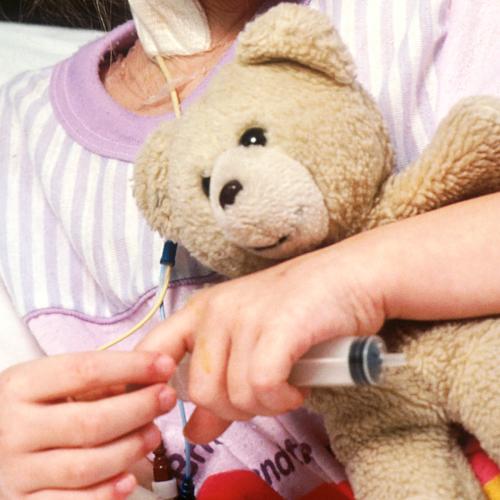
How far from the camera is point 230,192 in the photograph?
0.53 meters

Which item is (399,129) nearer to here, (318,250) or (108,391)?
(318,250)

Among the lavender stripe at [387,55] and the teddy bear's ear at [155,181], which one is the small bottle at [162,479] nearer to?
the teddy bear's ear at [155,181]

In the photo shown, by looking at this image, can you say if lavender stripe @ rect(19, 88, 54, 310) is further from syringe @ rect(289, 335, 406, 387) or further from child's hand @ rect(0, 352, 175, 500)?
syringe @ rect(289, 335, 406, 387)

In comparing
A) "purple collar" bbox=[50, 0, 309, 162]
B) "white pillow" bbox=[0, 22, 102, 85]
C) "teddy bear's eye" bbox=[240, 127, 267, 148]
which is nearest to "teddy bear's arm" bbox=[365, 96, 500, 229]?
"teddy bear's eye" bbox=[240, 127, 267, 148]

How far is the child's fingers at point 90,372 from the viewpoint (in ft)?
1.84

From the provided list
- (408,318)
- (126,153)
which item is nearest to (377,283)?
(408,318)

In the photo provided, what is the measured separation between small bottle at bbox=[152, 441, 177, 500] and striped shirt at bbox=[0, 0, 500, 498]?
4 cm

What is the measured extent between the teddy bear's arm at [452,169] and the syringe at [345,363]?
114mm

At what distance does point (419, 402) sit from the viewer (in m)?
0.57

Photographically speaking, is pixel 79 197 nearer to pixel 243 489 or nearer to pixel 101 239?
pixel 101 239

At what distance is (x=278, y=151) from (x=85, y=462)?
0.85 feet

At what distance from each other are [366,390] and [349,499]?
0.47ft

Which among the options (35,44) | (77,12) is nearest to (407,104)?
(77,12)

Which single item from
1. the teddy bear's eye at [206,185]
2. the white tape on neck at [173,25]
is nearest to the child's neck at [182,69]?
the white tape on neck at [173,25]
